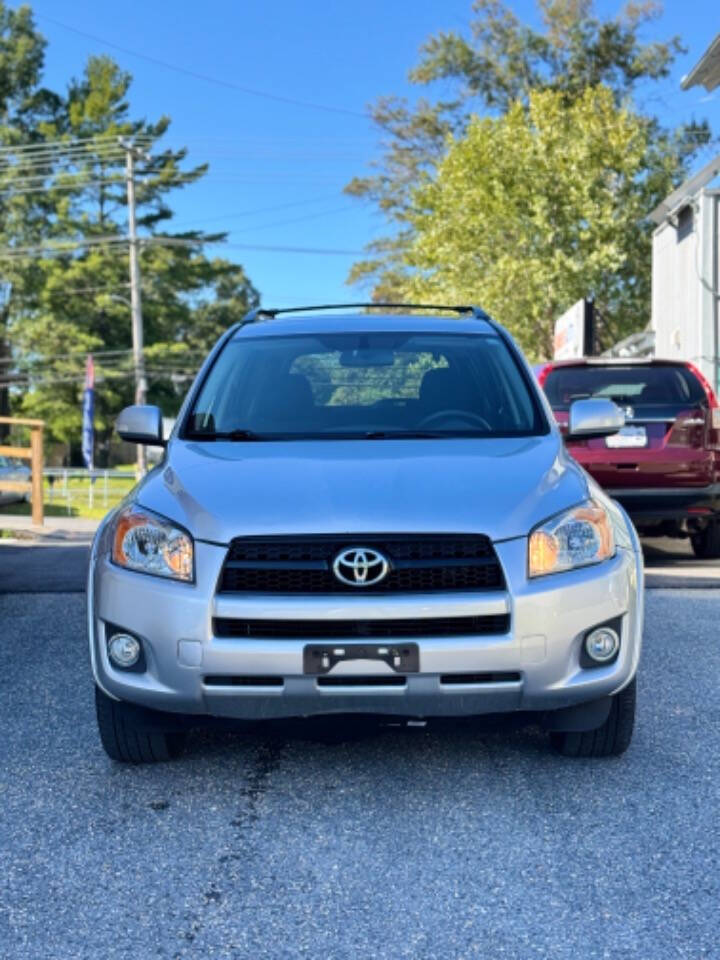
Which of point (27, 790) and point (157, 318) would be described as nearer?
point (27, 790)

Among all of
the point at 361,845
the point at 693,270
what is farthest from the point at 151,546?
the point at 693,270

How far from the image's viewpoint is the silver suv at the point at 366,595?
3301 mm

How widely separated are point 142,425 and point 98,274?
4359cm

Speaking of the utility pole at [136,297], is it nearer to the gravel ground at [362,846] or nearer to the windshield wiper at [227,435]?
the windshield wiper at [227,435]

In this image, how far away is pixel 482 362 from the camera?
4.87 m

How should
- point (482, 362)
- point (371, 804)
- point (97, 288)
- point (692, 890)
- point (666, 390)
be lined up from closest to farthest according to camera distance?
point (692, 890) → point (371, 804) → point (482, 362) → point (666, 390) → point (97, 288)

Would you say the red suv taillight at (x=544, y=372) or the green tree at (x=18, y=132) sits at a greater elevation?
the green tree at (x=18, y=132)

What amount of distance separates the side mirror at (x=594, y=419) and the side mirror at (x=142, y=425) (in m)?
1.84

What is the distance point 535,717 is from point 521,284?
22939mm

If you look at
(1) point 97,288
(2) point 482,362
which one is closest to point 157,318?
(1) point 97,288

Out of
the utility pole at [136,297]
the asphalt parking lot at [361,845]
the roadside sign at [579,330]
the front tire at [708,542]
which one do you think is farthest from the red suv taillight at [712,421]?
the utility pole at [136,297]

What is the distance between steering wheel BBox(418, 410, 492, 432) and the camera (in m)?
4.48

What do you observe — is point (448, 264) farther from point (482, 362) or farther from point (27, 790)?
point (27, 790)

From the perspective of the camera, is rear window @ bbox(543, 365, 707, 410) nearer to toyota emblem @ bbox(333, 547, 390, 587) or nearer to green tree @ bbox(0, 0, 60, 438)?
toyota emblem @ bbox(333, 547, 390, 587)
